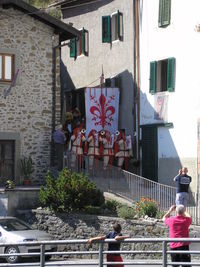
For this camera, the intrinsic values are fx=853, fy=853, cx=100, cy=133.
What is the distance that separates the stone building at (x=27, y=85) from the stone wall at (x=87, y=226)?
3.84 meters

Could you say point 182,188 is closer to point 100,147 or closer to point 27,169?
point 100,147

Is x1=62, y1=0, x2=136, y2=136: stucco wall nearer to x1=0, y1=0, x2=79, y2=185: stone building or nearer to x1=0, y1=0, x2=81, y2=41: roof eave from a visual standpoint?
x1=0, y1=0, x2=81, y2=41: roof eave

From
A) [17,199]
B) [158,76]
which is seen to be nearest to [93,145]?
[158,76]

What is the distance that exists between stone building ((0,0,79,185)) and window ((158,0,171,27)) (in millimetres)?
3519

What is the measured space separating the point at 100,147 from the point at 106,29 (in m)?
6.55

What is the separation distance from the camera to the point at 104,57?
35969 mm

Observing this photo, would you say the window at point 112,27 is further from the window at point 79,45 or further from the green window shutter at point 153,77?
the green window shutter at point 153,77

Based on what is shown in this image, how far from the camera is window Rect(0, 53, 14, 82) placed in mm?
31483

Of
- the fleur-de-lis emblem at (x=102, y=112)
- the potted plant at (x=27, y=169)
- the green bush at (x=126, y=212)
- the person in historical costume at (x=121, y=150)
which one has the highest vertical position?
the fleur-de-lis emblem at (x=102, y=112)

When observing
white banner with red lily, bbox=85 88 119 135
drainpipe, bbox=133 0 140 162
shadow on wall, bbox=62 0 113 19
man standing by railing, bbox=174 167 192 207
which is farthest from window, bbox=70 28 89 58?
man standing by railing, bbox=174 167 192 207

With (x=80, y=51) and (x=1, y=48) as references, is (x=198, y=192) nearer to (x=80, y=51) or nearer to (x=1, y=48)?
(x=1, y=48)

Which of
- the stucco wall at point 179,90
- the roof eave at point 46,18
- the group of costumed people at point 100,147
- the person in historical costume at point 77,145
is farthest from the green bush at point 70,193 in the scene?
the roof eave at point 46,18

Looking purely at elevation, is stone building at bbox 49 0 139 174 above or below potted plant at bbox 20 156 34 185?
above

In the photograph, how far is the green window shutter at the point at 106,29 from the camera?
35.5 metres
